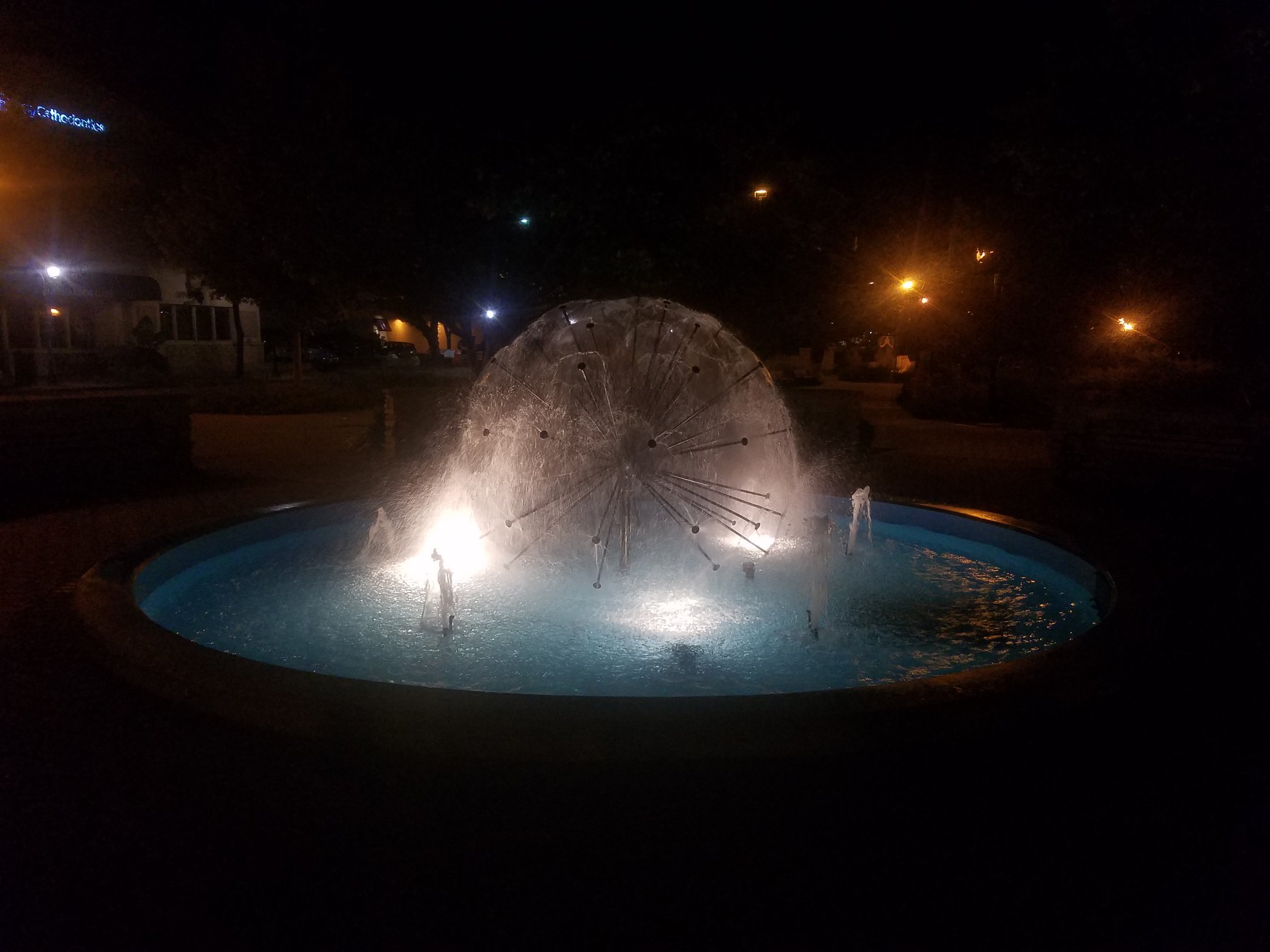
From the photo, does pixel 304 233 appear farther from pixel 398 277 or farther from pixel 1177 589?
pixel 1177 589

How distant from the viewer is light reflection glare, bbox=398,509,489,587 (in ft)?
24.3

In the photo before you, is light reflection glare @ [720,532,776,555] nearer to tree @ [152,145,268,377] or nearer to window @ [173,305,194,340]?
tree @ [152,145,268,377]

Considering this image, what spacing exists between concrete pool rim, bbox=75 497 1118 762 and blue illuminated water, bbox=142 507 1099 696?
106 cm

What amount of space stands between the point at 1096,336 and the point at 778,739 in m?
16.1

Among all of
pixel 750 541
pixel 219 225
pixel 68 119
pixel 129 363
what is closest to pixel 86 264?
pixel 129 363

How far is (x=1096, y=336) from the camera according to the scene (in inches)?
666

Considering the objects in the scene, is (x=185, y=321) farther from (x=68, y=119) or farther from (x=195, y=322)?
(x=68, y=119)

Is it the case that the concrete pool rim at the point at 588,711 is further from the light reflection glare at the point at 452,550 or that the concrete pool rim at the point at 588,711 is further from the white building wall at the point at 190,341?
the white building wall at the point at 190,341

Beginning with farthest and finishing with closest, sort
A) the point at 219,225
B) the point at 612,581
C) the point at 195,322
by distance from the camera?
1. the point at 195,322
2. the point at 219,225
3. the point at 612,581

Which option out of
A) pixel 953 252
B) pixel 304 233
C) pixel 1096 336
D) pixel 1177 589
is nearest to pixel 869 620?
pixel 1177 589

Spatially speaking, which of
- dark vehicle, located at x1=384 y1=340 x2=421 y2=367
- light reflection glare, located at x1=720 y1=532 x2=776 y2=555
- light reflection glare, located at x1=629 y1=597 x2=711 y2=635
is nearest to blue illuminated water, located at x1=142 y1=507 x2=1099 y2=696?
light reflection glare, located at x1=629 y1=597 x2=711 y2=635

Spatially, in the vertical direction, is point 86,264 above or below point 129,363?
above

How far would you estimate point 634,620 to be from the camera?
6.23 meters

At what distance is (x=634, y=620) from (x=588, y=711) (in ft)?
7.94
